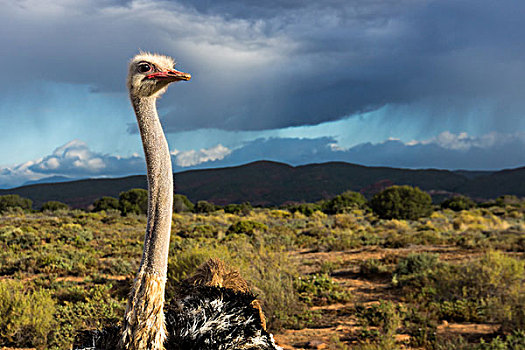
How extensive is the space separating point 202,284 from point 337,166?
92306 mm

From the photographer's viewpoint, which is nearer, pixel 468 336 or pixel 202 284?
pixel 202 284

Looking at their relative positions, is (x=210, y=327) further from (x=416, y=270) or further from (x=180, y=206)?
(x=180, y=206)

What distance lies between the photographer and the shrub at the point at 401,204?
28203mm

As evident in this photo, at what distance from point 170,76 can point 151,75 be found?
160 millimetres

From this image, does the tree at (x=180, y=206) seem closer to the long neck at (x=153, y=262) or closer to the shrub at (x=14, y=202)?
the shrub at (x=14, y=202)

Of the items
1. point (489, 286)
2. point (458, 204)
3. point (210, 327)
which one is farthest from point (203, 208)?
point (210, 327)

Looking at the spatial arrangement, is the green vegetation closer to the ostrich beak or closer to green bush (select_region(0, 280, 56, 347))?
green bush (select_region(0, 280, 56, 347))

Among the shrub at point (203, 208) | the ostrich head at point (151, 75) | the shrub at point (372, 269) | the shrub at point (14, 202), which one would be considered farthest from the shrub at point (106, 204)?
the ostrich head at point (151, 75)

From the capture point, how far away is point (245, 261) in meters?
8.13

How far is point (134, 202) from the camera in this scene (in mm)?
39938

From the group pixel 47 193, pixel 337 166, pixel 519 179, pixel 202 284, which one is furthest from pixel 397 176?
pixel 202 284

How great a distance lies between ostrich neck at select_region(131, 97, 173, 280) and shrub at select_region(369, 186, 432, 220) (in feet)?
87.9

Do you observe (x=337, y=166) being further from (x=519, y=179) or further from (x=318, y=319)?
(x=318, y=319)

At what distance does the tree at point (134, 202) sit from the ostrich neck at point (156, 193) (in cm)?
3543
